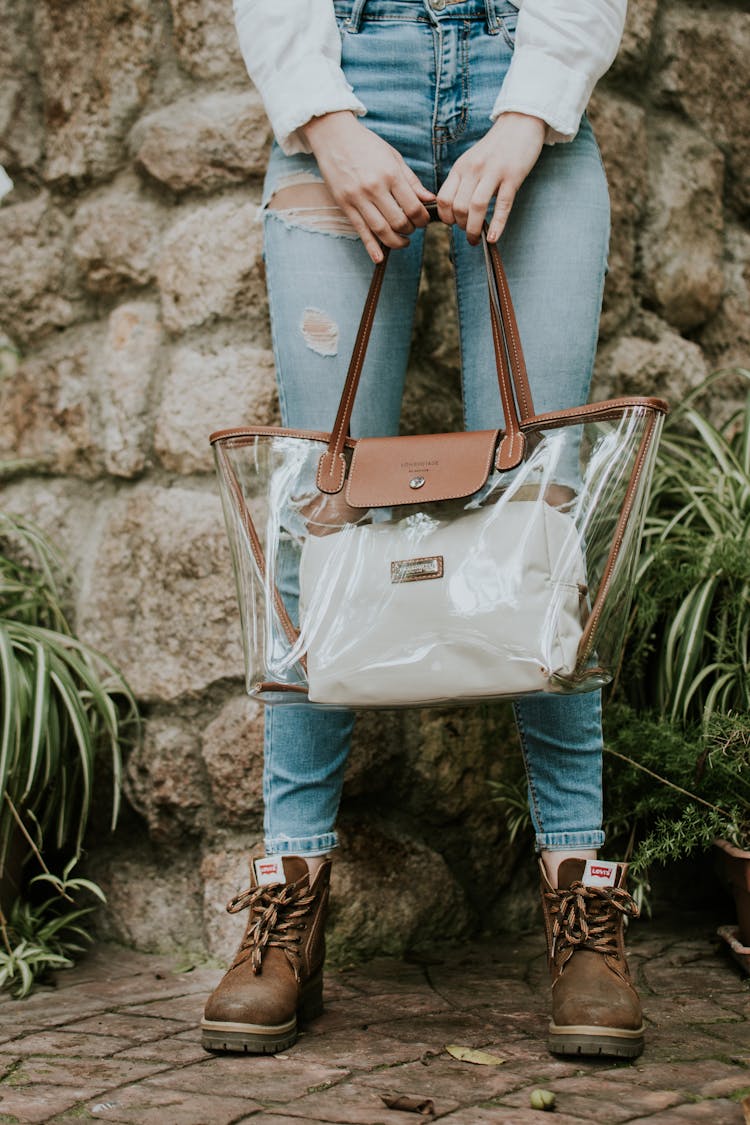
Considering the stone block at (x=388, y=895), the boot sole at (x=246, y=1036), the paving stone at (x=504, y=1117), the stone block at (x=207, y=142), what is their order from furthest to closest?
the stone block at (x=207, y=142) → the stone block at (x=388, y=895) → the boot sole at (x=246, y=1036) → the paving stone at (x=504, y=1117)

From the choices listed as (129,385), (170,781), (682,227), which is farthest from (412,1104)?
(682,227)

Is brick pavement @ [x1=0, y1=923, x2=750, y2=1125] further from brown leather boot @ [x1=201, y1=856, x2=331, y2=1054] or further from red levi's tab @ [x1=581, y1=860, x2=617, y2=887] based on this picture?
red levi's tab @ [x1=581, y1=860, x2=617, y2=887]

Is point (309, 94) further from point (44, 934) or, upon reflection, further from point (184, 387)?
point (44, 934)

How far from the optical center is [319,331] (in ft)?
4.74

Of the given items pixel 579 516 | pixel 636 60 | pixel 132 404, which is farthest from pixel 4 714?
pixel 636 60

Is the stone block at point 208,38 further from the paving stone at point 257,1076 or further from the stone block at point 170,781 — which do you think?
the paving stone at point 257,1076

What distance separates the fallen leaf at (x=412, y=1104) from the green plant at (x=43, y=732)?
0.74 metres

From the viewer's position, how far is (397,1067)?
4.23 feet

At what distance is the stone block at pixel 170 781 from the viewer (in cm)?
186

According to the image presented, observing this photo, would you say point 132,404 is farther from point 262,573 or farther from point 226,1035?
point 226,1035

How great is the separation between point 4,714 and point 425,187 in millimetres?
1057

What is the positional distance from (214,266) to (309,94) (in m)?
0.56

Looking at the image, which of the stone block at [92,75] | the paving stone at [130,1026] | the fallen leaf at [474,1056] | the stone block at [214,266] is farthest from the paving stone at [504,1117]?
the stone block at [92,75]

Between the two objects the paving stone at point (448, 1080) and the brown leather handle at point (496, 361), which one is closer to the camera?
the paving stone at point (448, 1080)
